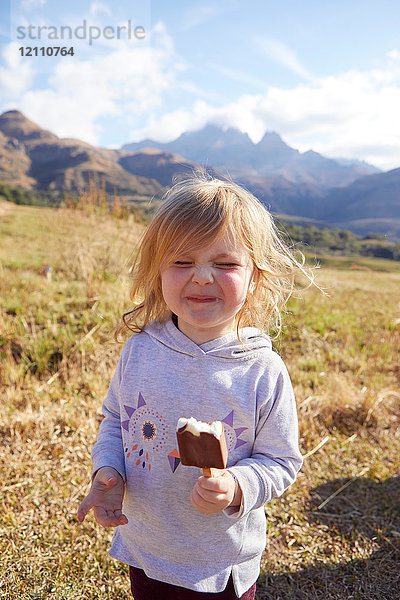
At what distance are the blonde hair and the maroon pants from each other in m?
0.91

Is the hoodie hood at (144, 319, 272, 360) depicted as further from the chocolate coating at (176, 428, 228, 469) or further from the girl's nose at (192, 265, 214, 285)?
the chocolate coating at (176, 428, 228, 469)

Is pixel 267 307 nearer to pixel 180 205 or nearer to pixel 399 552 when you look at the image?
pixel 180 205

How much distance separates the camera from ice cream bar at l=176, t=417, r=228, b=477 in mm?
1081

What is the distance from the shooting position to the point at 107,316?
4.60 meters

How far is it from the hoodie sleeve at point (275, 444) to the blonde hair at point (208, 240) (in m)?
0.30

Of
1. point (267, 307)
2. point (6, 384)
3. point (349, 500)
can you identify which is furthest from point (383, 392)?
point (6, 384)

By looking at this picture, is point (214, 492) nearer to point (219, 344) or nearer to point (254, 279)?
point (219, 344)

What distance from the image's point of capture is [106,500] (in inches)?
54.8

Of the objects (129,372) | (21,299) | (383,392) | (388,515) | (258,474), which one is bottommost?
(388,515)

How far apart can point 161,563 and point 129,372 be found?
648 mm

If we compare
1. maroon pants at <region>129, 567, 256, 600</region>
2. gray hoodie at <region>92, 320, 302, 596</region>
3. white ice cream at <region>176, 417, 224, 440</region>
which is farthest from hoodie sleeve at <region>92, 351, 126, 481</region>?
white ice cream at <region>176, 417, 224, 440</region>

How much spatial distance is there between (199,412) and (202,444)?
29 centimetres

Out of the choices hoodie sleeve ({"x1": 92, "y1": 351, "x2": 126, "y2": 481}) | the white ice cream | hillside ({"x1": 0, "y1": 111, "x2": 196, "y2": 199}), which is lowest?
→ hoodie sleeve ({"x1": 92, "y1": 351, "x2": 126, "y2": 481})

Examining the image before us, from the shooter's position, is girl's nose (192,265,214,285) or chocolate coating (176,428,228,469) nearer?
chocolate coating (176,428,228,469)
